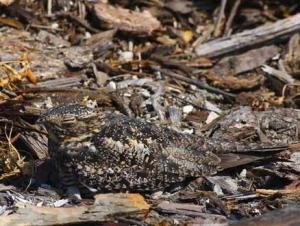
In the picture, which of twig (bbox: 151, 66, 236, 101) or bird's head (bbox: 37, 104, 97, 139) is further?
twig (bbox: 151, 66, 236, 101)

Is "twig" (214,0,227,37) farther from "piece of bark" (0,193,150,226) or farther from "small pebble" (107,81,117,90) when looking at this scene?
"piece of bark" (0,193,150,226)

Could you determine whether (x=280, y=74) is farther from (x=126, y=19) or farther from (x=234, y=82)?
(x=126, y=19)

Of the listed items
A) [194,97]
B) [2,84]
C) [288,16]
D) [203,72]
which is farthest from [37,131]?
[288,16]

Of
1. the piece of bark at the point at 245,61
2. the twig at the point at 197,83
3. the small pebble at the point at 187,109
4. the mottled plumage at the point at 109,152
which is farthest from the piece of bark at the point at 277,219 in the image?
the piece of bark at the point at 245,61

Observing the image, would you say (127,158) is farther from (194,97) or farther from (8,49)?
(8,49)

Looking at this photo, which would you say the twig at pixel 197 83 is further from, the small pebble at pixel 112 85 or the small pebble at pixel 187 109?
the small pebble at pixel 112 85

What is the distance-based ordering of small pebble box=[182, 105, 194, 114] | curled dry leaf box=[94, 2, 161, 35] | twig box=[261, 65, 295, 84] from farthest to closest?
curled dry leaf box=[94, 2, 161, 35], twig box=[261, 65, 295, 84], small pebble box=[182, 105, 194, 114]

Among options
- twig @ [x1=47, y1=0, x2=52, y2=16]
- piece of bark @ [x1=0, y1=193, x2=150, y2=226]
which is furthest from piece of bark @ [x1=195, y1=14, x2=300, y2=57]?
piece of bark @ [x1=0, y1=193, x2=150, y2=226]
